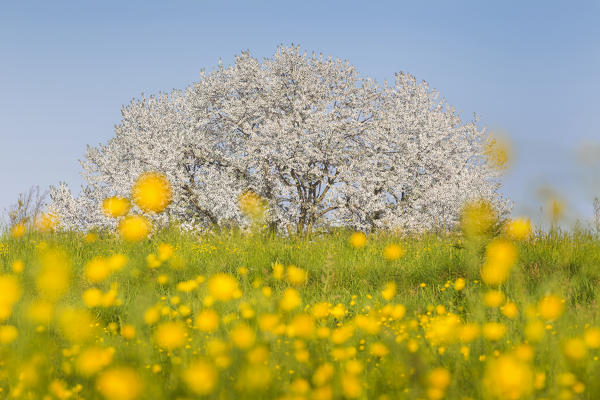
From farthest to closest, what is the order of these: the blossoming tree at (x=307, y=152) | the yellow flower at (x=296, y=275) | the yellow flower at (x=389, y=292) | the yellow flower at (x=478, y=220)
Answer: the blossoming tree at (x=307, y=152), the yellow flower at (x=478, y=220), the yellow flower at (x=296, y=275), the yellow flower at (x=389, y=292)

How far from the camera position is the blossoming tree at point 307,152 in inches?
758

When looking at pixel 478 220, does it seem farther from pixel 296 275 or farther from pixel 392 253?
pixel 296 275

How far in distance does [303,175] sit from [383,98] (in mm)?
5963

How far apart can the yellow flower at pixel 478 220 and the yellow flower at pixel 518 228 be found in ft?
0.95

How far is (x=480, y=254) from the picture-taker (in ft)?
20.4

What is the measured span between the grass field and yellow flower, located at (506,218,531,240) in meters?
0.26

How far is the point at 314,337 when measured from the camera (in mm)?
3088

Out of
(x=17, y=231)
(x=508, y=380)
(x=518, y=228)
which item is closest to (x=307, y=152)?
(x=17, y=231)

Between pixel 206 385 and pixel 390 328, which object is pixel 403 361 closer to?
pixel 390 328

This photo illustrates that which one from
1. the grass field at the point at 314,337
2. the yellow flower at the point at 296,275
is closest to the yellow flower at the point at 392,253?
the grass field at the point at 314,337

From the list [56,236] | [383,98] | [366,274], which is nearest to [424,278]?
[366,274]

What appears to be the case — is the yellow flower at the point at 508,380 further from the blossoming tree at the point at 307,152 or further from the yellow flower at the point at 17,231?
the blossoming tree at the point at 307,152

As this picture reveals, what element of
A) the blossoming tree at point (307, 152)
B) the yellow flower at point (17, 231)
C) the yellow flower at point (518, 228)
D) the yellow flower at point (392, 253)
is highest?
the blossoming tree at point (307, 152)

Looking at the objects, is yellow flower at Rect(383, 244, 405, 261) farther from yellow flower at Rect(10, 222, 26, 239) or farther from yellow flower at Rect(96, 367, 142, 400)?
yellow flower at Rect(10, 222, 26, 239)
